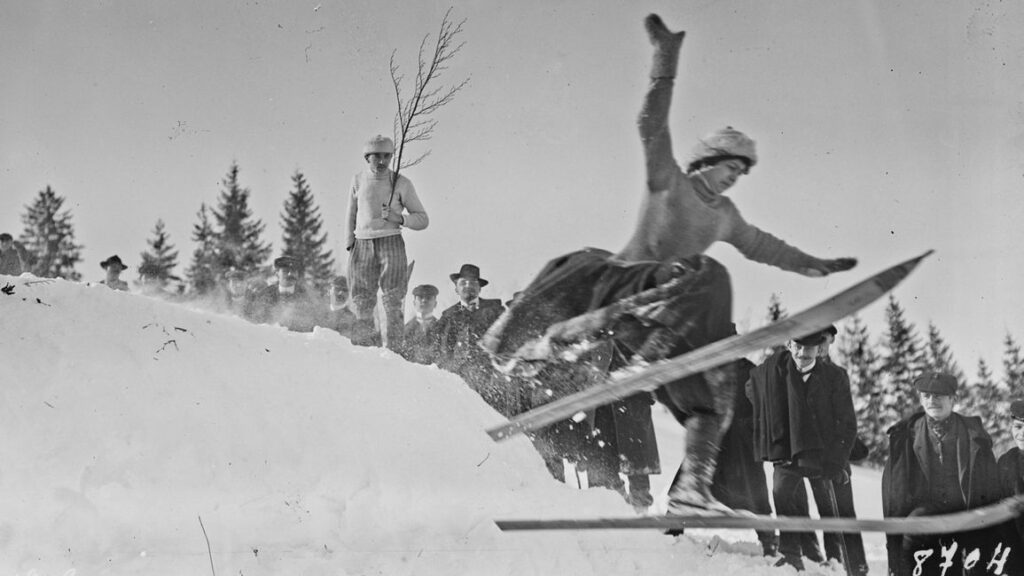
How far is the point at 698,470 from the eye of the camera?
3654 millimetres

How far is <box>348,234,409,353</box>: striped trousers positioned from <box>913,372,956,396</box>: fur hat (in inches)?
111

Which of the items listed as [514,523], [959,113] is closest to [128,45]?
[514,523]

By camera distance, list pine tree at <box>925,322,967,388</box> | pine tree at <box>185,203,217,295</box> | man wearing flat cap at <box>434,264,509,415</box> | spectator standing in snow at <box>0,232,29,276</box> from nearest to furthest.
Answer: pine tree at <box>925,322,967,388</box> < man wearing flat cap at <box>434,264,509,415</box> < spectator standing in snow at <box>0,232,29,276</box> < pine tree at <box>185,203,217,295</box>

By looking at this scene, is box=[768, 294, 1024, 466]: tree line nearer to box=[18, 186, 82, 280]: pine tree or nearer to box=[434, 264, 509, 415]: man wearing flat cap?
box=[434, 264, 509, 415]: man wearing flat cap

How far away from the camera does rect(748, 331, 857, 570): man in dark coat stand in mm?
3631

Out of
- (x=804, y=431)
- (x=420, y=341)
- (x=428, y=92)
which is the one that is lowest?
(x=804, y=431)

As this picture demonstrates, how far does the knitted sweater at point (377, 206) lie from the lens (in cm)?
492

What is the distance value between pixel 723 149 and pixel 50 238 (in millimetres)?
4847

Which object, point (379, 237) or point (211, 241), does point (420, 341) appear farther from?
point (211, 241)

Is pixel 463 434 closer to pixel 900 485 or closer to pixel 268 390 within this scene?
pixel 268 390

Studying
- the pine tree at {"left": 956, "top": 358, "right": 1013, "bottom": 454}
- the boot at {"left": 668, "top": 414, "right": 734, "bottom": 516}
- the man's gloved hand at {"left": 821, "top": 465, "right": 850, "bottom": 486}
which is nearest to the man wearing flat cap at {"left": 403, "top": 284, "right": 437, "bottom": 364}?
the boot at {"left": 668, "top": 414, "right": 734, "bottom": 516}

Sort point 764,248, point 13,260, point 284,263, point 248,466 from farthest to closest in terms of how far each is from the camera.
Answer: point 13,260
point 284,263
point 764,248
point 248,466

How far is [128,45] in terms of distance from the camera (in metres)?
5.39

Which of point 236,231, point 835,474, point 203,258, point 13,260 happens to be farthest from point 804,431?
point 13,260
